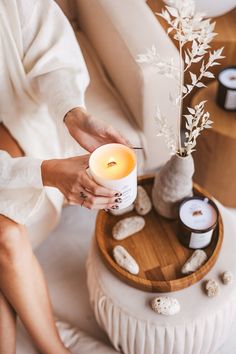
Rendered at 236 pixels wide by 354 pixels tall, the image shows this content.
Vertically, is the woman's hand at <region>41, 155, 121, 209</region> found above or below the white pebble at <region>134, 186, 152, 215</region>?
above

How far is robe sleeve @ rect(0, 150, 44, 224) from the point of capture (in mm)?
1020

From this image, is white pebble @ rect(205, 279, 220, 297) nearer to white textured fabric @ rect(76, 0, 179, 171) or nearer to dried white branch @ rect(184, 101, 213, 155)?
dried white branch @ rect(184, 101, 213, 155)

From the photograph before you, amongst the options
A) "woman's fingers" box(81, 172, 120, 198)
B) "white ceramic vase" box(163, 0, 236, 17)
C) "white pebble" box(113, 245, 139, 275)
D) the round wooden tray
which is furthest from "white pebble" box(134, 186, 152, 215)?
"white ceramic vase" box(163, 0, 236, 17)

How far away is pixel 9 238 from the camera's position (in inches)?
42.9

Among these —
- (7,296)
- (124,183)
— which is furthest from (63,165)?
(7,296)

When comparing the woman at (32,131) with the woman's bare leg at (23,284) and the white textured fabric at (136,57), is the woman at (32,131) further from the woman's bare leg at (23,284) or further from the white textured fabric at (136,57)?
the white textured fabric at (136,57)

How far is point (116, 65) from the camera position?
4.84 ft

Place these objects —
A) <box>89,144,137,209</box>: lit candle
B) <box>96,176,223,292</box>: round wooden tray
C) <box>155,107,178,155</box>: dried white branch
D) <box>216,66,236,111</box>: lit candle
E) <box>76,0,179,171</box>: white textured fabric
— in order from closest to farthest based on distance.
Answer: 1. <box>89,144,137,209</box>: lit candle
2. <box>155,107,178,155</box>: dried white branch
3. <box>96,176,223,292</box>: round wooden tray
4. <box>76,0,179,171</box>: white textured fabric
5. <box>216,66,236,111</box>: lit candle

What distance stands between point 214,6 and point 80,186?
0.96 meters

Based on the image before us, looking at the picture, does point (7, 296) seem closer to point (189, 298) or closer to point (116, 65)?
point (189, 298)

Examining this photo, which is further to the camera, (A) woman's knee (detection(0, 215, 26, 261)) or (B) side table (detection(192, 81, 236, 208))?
(B) side table (detection(192, 81, 236, 208))

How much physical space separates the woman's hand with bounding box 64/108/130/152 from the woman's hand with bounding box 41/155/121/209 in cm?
13

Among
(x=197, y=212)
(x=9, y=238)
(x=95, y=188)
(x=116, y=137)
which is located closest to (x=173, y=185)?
(x=197, y=212)

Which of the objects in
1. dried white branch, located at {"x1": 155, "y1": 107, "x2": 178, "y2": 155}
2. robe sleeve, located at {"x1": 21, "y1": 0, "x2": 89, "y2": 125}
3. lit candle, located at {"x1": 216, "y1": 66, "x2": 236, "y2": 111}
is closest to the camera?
dried white branch, located at {"x1": 155, "y1": 107, "x2": 178, "y2": 155}
